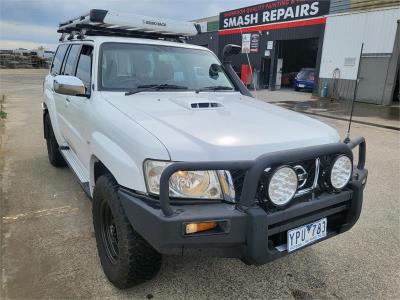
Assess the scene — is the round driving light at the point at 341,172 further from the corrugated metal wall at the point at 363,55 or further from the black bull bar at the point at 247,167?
the corrugated metal wall at the point at 363,55

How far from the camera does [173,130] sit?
2354mm

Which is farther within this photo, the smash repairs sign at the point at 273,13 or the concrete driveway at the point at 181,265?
the smash repairs sign at the point at 273,13

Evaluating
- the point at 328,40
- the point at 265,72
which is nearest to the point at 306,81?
the point at 328,40

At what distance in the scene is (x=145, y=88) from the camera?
11.1 ft

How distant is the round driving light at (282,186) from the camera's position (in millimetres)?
2193

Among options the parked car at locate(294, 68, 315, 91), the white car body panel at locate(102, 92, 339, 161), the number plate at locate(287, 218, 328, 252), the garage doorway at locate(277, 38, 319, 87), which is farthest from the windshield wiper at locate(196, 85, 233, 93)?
the garage doorway at locate(277, 38, 319, 87)

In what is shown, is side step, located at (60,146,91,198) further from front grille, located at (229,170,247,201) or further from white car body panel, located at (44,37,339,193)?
front grille, located at (229,170,247,201)

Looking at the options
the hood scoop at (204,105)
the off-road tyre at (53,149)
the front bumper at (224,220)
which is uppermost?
the hood scoop at (204,105)

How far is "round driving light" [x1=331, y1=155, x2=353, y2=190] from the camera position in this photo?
2536mm

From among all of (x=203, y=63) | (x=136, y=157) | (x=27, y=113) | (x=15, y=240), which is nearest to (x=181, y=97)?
(x=203, y=63)

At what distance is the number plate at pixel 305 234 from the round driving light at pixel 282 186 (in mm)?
273

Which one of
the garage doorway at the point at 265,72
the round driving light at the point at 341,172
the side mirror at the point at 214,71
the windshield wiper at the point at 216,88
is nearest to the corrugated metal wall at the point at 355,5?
the garage doorway at the point at 265,72

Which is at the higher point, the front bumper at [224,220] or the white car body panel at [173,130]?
the white car body panel at [173,130]

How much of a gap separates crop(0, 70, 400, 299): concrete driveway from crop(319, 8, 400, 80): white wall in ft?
45.8
